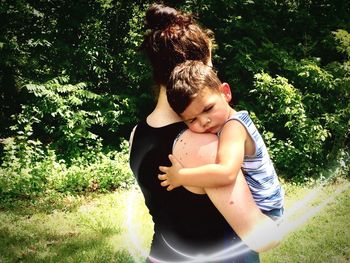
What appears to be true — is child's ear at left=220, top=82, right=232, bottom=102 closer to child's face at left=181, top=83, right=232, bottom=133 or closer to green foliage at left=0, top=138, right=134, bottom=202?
child's face at left=181, top=83, right=232, bottom=133

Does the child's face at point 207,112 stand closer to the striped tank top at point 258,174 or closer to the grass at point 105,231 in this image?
the striped tank top at point 258,174

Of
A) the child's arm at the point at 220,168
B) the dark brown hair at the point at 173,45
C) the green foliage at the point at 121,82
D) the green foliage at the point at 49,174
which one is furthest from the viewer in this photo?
the green foliage at the point at 121,82

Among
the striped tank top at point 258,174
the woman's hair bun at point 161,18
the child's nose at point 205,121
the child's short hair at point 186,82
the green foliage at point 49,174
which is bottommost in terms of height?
the green foliage at point 49,174

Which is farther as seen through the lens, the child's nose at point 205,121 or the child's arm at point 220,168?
the child's nose at point 205,121

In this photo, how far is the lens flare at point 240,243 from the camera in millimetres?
1507

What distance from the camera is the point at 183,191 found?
1456 millimetres

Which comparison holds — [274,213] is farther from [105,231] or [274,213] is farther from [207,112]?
[105,231]

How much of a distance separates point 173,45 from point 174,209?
62cm

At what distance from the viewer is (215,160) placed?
139 centimetres

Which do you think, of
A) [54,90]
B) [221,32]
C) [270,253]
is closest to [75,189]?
[54,90]

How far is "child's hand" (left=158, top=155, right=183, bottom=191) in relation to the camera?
1.39 meters

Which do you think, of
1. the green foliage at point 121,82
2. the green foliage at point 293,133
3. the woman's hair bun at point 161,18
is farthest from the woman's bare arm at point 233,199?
the green foliage at point 293,133

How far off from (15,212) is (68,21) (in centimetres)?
495

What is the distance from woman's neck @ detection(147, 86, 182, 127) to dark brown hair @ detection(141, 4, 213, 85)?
3.0 inches
